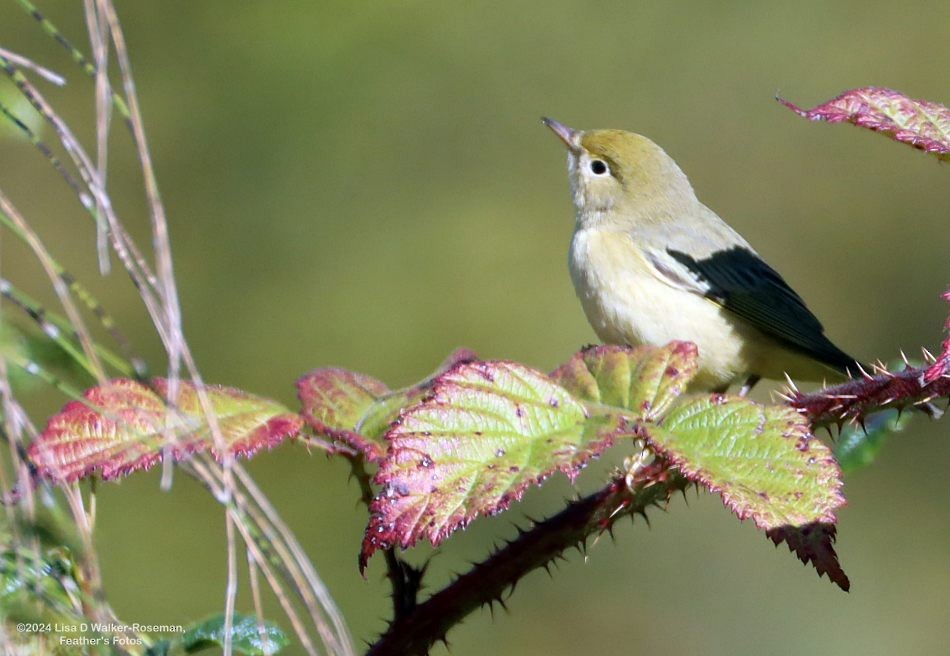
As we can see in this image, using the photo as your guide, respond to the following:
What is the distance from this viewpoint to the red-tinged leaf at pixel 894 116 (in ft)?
3.87

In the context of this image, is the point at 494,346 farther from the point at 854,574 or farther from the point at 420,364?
the point at 854,574

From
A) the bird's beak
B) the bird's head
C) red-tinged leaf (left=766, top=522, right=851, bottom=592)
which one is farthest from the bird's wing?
red-tinged leaf (left=766, top=522, right=851, bottom=592)

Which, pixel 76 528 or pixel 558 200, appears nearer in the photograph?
pixel 76 528

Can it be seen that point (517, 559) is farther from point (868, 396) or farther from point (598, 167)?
point (598, 167)

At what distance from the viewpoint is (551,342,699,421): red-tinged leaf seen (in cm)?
111

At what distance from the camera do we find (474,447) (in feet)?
3.49

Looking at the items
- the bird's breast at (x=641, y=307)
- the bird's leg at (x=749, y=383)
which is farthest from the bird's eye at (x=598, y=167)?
the bird's leg at (x=749, y=383)

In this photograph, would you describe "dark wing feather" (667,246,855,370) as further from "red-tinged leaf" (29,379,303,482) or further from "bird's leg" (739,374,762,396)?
"red-tinged leaf" (29,379,303,482)

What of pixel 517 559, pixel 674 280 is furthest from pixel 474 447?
pixel 674 280

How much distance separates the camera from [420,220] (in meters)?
5.24

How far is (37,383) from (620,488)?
1.84 feet

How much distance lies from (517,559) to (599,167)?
243 centimetres

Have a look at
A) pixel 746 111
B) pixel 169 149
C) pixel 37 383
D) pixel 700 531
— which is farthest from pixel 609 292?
pixel 746 111

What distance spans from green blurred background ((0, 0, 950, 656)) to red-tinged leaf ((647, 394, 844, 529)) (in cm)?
322
